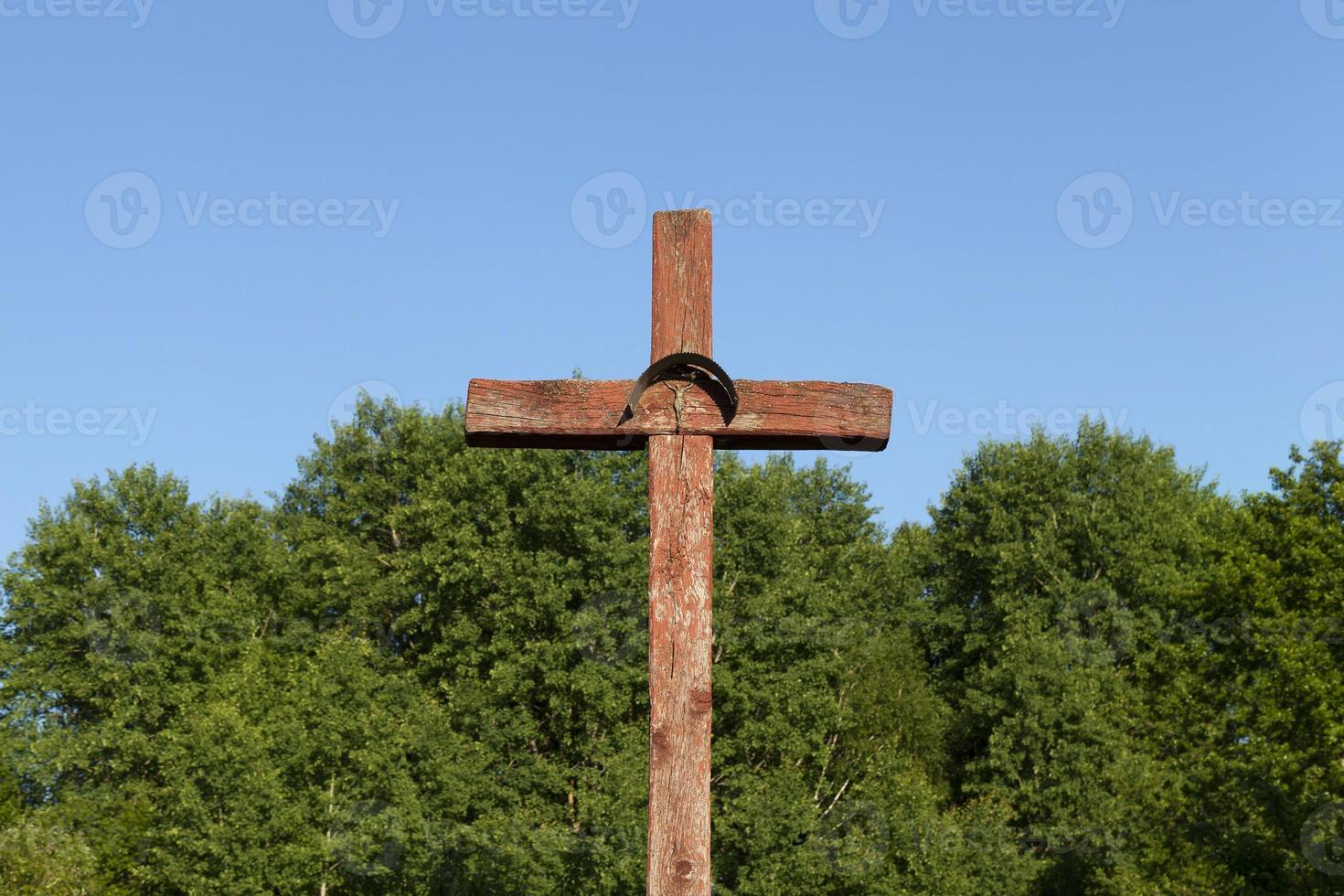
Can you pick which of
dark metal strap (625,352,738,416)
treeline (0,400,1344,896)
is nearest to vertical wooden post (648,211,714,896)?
dark metal strap (625,352,738,416)

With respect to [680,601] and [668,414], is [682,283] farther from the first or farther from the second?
[680,601]

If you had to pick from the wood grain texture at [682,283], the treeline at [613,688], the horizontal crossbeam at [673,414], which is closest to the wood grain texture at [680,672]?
the horizontal crossbeam at [673,414]

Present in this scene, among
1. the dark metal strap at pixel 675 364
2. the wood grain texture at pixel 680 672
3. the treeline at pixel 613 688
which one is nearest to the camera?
the wood grain texture at pixel 680 672

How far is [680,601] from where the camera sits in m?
6.24

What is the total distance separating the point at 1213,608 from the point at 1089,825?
10.3 metres

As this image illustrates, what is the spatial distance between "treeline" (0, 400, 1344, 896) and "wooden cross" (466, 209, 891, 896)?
2501cm

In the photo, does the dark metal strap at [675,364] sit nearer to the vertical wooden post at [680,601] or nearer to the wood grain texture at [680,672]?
the vertical wooden post at [680,601]

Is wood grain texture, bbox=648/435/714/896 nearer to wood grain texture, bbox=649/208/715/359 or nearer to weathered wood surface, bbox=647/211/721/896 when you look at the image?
weathered wood surface, bbox=647/211/721/896

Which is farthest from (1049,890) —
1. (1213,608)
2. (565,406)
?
(565,406)

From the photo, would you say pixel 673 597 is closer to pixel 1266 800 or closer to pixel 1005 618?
pixel 1266 800

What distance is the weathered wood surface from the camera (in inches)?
238

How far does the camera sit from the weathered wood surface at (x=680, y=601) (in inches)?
238

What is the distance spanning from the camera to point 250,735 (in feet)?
114

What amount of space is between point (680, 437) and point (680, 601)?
0.80 meters
